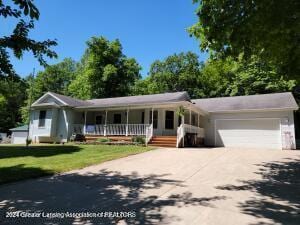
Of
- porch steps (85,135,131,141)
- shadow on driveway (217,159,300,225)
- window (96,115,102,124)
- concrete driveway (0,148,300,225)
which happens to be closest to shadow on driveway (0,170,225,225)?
concrete driveway (0,148,300,225)

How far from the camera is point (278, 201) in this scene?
6.01 metres

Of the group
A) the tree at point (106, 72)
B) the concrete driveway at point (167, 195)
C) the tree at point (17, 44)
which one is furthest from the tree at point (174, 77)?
the tree at point (17, 44)

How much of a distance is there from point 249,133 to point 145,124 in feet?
27.2

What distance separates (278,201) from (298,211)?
729mm

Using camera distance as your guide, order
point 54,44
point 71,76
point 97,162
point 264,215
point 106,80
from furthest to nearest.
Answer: point 71,76, point 106,80, point 97,162, point 54,44, point 264,215

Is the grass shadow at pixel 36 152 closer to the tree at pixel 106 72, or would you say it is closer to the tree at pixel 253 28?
the tree at pixel 253 28

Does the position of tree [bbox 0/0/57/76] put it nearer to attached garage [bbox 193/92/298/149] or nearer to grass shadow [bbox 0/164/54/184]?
grass shadow [bbox 0/164/54/184]

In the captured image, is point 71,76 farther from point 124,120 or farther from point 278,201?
point 278,201

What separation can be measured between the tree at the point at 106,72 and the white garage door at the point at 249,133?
72.6 ft

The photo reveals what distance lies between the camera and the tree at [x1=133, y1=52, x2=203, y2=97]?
42.8 metres

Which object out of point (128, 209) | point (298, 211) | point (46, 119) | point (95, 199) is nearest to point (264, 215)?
point (298, 211)

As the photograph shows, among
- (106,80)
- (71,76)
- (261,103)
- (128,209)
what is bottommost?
(128,209)

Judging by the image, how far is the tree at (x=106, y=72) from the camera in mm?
40750

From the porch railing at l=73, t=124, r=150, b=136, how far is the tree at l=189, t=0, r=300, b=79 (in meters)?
12.0
